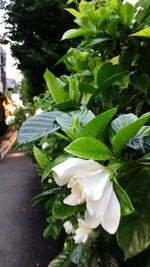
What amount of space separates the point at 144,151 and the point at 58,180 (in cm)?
22

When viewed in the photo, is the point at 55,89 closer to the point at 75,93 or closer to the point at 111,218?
the point at 75,93

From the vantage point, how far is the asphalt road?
397cm

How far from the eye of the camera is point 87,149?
57 cm

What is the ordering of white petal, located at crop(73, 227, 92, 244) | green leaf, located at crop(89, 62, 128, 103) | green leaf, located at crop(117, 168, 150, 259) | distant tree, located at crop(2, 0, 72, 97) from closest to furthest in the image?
green leaf, located at crop(117, 168, 150, 259) → green leaf, located at crop(89, 62, 128, 103) → white petal, located at crop(73, 227, 92, 244) → distant tree, located at crop(2, 0, 72, 97)

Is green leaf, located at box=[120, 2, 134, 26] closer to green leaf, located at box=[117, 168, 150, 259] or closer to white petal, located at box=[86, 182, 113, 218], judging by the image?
green leaf, located at box=[117, 168, 150, 259]

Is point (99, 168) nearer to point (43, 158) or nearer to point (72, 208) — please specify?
point (72, 208)

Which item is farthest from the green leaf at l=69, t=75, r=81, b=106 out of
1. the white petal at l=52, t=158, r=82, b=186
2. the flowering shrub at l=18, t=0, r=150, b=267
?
the white petal at l=52, t=158, r=82, b=186

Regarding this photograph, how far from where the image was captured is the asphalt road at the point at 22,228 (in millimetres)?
3969

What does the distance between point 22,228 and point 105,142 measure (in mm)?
4540

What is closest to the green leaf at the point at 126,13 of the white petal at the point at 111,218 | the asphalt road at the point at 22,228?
the white petal at the point at 111,218

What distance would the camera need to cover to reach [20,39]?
8.68 m

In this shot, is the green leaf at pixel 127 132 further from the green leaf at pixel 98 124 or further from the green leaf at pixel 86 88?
the green leaf at pixel 86 88

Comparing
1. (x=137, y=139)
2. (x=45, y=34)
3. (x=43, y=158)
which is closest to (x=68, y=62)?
(x=43, y=158)

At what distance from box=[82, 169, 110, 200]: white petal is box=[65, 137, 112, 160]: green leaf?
30 mm
